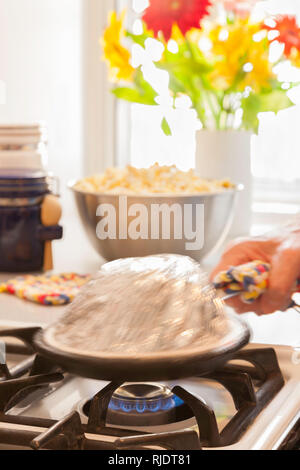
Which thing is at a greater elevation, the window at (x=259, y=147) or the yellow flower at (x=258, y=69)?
the yellow flower at (x=258, y=69)

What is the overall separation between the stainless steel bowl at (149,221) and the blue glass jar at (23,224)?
62mm

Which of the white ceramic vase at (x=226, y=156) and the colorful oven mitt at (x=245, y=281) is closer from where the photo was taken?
the colorful oven mitt at (x=245, y=281)

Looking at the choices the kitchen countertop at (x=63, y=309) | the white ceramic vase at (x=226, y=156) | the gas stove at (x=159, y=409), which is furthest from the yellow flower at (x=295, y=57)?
the gas stove at (x=159, y=409)

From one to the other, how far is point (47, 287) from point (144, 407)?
20.8 inches

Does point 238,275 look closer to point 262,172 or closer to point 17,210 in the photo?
point 17,210

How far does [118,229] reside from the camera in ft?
3.96

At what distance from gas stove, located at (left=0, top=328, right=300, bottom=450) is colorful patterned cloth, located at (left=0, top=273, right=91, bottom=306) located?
0.27m

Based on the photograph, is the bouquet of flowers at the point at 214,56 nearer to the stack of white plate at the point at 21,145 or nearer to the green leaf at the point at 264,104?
the green leaf at the point at 264,104

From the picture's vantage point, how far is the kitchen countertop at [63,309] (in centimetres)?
88

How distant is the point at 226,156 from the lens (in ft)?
4.87

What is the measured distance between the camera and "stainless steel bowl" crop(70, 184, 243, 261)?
46.3 inches

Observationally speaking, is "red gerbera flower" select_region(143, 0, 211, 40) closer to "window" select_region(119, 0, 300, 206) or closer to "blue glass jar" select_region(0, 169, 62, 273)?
"blue glass jar" select_region(0, 169, 62, 273)

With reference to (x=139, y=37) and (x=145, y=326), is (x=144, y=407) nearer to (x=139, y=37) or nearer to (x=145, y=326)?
(x=145, y=326)

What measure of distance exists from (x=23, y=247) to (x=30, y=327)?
48 cm
